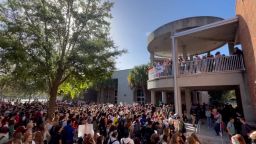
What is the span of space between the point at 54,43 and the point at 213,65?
10.0 metres

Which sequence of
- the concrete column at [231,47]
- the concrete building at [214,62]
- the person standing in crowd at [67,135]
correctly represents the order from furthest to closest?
the concrete column at [231,47] < the concrete building at [214,62] < the person standing in crowd at [67,135]

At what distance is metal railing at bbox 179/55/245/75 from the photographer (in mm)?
11477

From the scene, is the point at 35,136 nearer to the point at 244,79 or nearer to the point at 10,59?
the point at 10,59

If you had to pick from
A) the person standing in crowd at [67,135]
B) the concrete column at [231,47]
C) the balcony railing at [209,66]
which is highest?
the concrete column at [231,47]

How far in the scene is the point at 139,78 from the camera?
1345 inches

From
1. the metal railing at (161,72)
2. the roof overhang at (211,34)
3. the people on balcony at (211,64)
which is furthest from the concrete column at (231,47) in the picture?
the metal railing at (161,72)

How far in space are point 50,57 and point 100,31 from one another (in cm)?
399

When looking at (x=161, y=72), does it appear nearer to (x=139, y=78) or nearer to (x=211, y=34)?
(x=211, y=34)

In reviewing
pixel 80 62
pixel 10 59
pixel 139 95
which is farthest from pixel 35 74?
pixel 139 95

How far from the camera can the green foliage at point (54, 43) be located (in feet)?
37.6

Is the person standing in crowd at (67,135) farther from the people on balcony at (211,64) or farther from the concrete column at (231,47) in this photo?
the concrete column at (231,47)

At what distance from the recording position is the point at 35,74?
1204 cm

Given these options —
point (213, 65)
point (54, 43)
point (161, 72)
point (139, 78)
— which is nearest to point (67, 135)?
point (54, 43)

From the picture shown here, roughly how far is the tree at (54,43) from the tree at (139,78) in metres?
19.6
